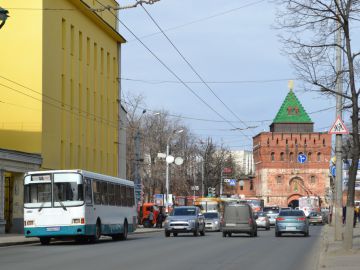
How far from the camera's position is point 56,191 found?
31172mm

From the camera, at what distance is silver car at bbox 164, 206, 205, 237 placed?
42.9 meters

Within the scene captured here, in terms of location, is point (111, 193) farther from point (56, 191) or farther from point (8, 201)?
point (8, 201)

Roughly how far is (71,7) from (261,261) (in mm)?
33019

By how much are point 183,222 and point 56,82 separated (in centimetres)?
1244

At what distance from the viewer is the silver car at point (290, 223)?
42.9 meters

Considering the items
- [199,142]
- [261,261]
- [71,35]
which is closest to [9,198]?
[71,35]

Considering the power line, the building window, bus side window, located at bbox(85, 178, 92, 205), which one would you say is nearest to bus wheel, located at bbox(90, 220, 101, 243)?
bus side window, located at bbox(85, 178, 92, 205)

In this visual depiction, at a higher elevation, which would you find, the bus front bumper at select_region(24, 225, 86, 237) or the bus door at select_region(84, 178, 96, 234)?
the bus door at select_region(84, 178, 96, 234)

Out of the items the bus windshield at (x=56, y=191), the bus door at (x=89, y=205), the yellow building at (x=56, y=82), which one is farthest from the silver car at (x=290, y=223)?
the bus windshield at (x=56, y=191)

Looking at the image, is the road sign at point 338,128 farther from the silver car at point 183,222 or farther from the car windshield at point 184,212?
the car windshield at point 184,212

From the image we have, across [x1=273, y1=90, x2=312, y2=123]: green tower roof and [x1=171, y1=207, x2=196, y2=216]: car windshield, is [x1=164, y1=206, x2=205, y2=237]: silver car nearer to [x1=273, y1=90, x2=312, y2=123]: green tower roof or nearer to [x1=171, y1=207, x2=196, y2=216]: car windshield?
[x1=171, y1=207, x2=196, y2=216]: car windshield

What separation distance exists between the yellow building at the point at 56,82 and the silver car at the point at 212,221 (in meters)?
9.03

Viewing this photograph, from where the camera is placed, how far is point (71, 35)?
5256cm

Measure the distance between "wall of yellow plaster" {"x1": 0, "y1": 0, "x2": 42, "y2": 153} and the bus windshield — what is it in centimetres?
1445
